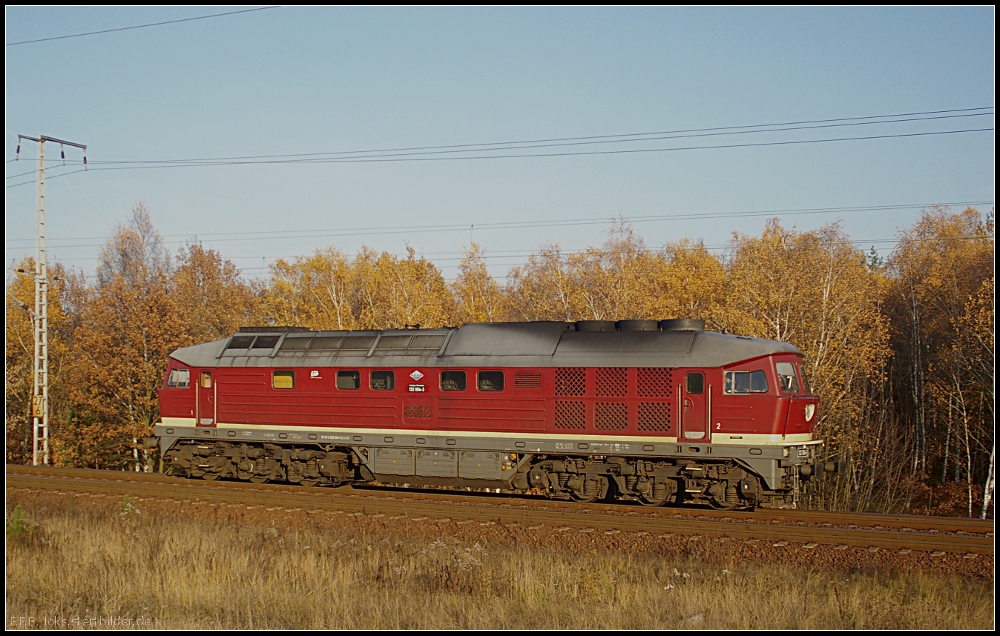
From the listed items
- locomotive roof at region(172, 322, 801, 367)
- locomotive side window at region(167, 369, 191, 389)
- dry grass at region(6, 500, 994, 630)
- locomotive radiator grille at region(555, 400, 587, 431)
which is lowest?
dry grass at region(6, 500, 994, 630)

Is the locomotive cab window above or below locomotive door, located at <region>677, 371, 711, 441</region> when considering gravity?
above

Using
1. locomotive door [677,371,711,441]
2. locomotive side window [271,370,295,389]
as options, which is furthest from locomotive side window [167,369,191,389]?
locomotive door [677,371,711,441]

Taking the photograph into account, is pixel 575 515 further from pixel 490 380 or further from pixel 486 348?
pixel 486 348

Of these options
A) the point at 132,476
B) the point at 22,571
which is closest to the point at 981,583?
the point at 22,571

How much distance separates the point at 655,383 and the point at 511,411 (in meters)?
3.63

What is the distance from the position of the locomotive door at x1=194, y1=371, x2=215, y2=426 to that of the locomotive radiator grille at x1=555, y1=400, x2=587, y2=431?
10.6 metres

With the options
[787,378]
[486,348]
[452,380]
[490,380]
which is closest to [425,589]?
[490,380]

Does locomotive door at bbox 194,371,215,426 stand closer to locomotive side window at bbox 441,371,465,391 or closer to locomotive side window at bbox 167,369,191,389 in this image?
locomotive side window at bbox 167,369,191,389

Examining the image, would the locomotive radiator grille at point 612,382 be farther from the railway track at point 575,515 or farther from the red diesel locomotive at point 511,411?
the railway track at point 575,515

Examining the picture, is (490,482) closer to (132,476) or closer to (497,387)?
(497,387)

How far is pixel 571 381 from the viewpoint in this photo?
20500 millimetres

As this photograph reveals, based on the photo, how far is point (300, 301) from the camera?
225 ft

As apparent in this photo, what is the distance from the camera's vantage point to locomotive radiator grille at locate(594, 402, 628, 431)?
19922 mm

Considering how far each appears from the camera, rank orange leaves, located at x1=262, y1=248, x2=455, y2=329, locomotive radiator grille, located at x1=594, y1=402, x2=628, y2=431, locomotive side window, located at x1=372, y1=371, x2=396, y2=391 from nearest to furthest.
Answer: locomotive radiator grille, located at x1=594, y1=402, x2=628, y2=431 → locomotive side window, located at x1=372, y1=371, x2=396, y2=391 → orange leaves, located at x1=262, y1=248, x2=455, y2=329
